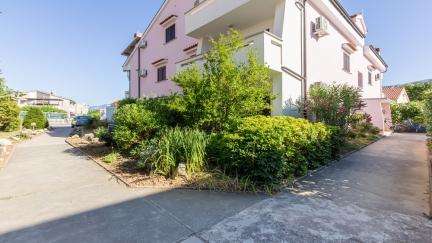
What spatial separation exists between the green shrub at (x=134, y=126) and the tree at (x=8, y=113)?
541 inches

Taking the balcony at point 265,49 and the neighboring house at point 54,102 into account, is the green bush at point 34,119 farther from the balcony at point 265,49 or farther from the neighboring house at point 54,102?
the neighboring house at point 54,102

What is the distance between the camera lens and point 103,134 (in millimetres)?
10898

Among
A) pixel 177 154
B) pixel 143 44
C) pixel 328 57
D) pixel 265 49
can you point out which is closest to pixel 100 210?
pixel 177 154

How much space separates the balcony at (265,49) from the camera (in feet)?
27.2

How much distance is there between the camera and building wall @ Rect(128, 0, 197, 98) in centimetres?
1566

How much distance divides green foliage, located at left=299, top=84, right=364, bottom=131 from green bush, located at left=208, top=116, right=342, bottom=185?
2.90 metres

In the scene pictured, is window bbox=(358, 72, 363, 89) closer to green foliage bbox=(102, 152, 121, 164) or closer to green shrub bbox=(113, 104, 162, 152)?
green shrub bbox=(113, 104, 162, 152)

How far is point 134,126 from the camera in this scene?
8195 millimetres

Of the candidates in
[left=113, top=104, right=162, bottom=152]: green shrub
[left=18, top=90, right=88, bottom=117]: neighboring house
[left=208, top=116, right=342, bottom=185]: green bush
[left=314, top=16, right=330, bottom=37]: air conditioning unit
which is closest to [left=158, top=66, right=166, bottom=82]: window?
[left=113, top=104, right=162, bottom=152]: green shrub

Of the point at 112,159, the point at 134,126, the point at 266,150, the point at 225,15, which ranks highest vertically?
the point at 225,15

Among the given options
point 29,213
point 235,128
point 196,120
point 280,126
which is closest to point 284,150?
point 280,126

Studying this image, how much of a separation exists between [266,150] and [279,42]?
17.6 feet

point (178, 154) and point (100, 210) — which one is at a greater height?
point (178, 154)

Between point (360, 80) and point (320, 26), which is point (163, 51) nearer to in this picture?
point (320, 26)
